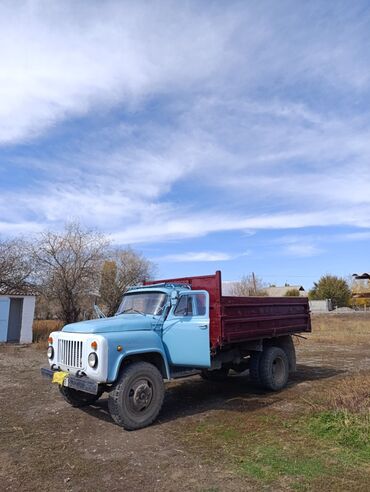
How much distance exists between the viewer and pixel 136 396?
6512 mm

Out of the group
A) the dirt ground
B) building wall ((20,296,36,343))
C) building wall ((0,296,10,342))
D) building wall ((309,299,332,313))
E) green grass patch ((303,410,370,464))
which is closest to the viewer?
the dirt ground

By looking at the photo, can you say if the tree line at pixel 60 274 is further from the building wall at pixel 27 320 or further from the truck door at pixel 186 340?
the truck door at pixel 186 340

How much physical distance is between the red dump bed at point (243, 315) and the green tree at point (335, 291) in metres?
52.5

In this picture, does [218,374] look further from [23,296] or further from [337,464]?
[23,296]

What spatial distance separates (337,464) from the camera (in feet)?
15.7

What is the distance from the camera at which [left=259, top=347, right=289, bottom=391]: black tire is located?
909 centimetres

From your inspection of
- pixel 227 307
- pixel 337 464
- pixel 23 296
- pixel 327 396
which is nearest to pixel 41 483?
pixel 337 464

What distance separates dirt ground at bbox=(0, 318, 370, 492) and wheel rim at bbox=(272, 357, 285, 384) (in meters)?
0.35

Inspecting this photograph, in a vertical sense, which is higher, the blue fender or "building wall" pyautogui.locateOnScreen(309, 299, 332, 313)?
"building wall" pyautogui.locateOnScreen(309, 299, 332, 313)

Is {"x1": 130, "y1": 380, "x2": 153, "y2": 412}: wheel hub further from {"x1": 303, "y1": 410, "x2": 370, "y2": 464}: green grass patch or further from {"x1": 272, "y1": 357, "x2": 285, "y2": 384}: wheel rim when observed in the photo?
{"x1": 272, "y1": 357, "x2": 285, "y2": 384}: wheel rim

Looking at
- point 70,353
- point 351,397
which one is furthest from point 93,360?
point 351,397

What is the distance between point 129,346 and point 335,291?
189ft

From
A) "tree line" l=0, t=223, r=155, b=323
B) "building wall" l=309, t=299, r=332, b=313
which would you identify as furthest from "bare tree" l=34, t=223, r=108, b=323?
"building wall" l=309, t=299, r=332, b=313

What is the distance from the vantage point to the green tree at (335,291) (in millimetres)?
59969
